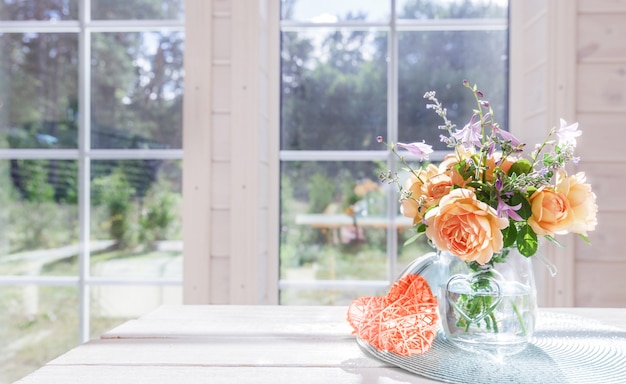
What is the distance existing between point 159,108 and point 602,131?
1.37 m

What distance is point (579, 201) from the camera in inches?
29.5

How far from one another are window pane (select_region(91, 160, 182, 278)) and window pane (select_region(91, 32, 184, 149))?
9 cm

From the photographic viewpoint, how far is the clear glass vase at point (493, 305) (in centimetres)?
78

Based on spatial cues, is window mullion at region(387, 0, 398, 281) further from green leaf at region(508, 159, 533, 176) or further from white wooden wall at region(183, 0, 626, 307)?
green leaf at region(508, 159, 533, 176)

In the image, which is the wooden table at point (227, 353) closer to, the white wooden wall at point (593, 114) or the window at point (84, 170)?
the white wooden wall at point (593, 114)

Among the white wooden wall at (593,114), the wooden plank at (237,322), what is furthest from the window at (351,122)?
the wooden plank at (237,322)

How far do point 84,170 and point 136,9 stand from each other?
563mm

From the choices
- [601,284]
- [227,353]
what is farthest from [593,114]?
[227,353]

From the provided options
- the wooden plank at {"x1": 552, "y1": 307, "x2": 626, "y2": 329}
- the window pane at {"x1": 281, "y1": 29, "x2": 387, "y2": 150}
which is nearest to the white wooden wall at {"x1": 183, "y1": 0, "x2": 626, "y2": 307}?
the window pane at {"x1": 281, "y1": 29, "x2": 387, "y2": 150}

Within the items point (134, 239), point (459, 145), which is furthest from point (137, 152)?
point (459, 145)

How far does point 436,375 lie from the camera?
0.70 meters

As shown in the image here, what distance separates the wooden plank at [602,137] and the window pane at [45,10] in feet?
5.38

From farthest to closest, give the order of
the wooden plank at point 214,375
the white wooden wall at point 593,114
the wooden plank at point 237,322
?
the white wooden wall at point 593,114 → the wooden plank at point 237,322 → the wooden plank at point 214,375

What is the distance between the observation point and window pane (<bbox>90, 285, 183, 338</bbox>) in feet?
5.54
